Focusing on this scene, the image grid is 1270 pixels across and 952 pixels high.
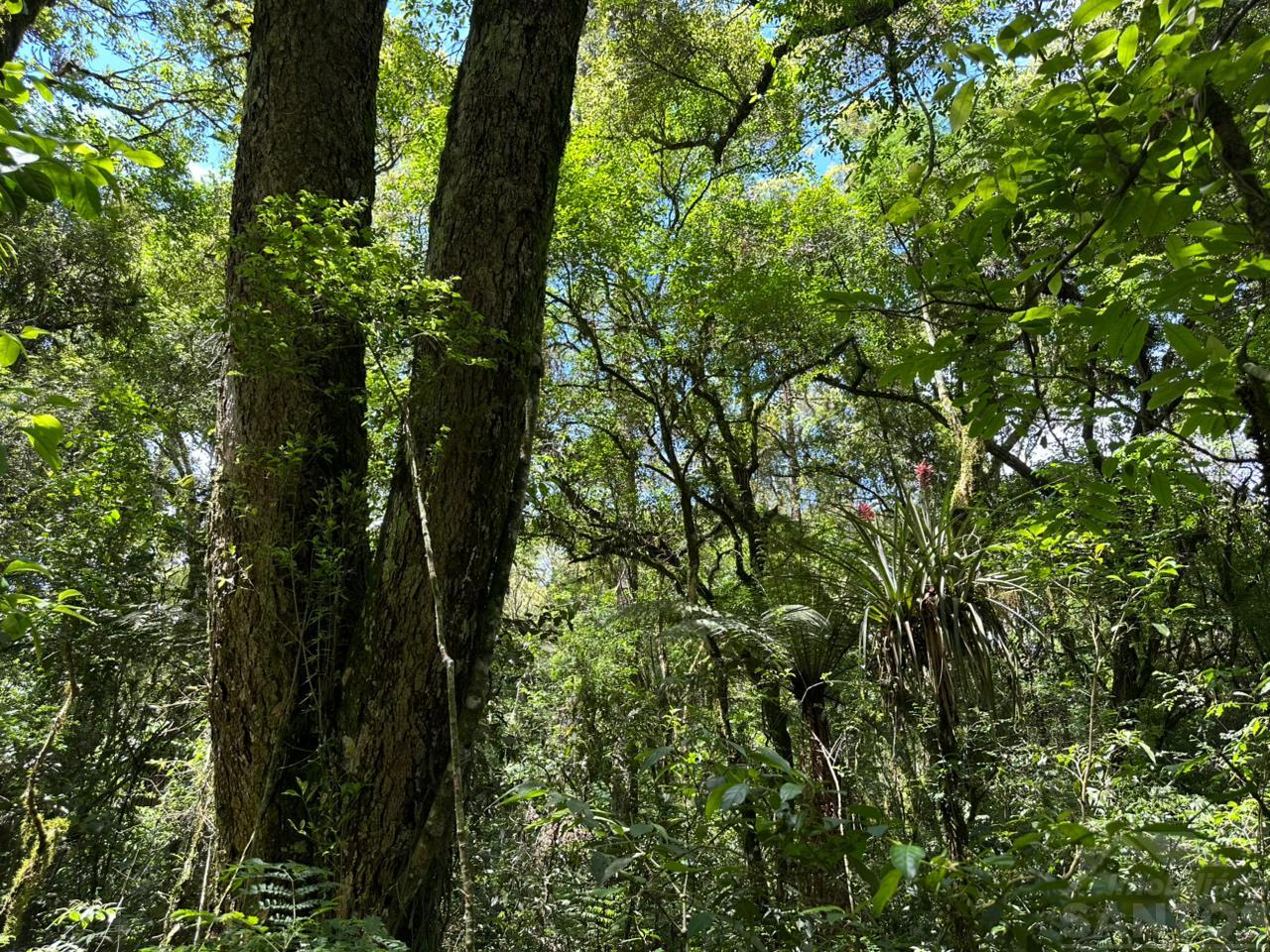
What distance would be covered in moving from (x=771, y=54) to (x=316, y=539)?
6.53m

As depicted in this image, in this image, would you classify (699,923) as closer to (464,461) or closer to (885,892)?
(885,892)

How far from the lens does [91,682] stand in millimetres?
4410

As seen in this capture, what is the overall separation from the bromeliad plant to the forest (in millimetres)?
27

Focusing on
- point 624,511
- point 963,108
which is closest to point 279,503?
point 963,108

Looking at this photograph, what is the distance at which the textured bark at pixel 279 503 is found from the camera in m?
2.32

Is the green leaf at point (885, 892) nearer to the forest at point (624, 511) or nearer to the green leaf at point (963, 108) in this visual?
the forest at point (624, 511)

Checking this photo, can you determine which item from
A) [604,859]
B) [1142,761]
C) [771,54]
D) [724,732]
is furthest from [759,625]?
[771,54]

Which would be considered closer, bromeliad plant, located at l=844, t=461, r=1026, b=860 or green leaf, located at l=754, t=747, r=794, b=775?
green leaf, located at l=754, t=747, r=794, b=775

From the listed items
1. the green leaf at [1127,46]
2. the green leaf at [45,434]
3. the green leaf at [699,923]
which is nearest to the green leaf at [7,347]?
the green leaf at [45,434]

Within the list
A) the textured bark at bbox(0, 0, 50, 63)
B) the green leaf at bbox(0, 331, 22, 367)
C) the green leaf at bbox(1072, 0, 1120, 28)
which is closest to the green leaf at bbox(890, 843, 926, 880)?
the green leaf at bbox(1072, 0, 1120, 28)

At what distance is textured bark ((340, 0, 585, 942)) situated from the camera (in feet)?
6.82

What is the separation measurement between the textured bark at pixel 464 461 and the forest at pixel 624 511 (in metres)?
0.02

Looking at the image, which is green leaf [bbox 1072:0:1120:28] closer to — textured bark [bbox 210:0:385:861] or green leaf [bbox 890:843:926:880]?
green leaf [bbox 890:843:926:880]

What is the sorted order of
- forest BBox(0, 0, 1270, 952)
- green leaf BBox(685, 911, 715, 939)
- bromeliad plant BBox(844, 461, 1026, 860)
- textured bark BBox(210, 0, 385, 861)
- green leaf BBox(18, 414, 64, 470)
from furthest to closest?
bromeliad plant BBox(844, 461, 1026, 860)
textured bark BBox(210, 0, 385, 861)
forest BBox(0, 0, 1270, 952)
green leaf BBox(685, 911, 715, 939)
green leaf BBox(18, 414, 64, 470)
